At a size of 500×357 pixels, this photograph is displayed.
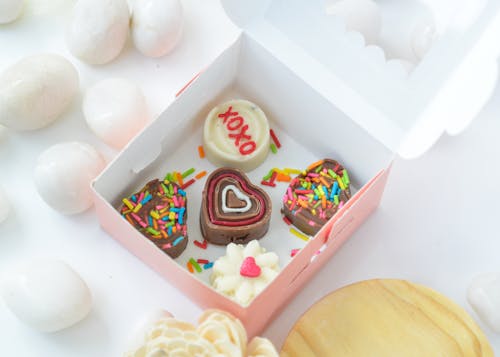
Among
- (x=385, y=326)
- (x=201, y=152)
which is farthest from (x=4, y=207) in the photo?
(x=385, y=326)

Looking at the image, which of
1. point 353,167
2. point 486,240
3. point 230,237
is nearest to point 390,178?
point 353,167

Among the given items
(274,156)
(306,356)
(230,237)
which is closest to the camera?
(306,356)

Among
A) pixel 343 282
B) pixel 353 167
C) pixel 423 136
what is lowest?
pixel 343 282

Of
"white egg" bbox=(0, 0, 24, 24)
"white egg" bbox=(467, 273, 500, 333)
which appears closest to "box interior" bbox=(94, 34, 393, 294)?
"white egg" bbox=(467, 273, 500, 333)

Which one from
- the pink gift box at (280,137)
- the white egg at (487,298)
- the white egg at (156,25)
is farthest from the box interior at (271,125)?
the white egg at (487,298)

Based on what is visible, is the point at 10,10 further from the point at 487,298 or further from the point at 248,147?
the point at 487,298

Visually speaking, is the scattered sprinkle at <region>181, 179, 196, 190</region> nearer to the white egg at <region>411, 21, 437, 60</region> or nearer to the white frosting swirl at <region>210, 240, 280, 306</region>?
the white frosting swirl at <region>210, 240, 280, 306</region>

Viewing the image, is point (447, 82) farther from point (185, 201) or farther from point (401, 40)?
point (185, 201)
